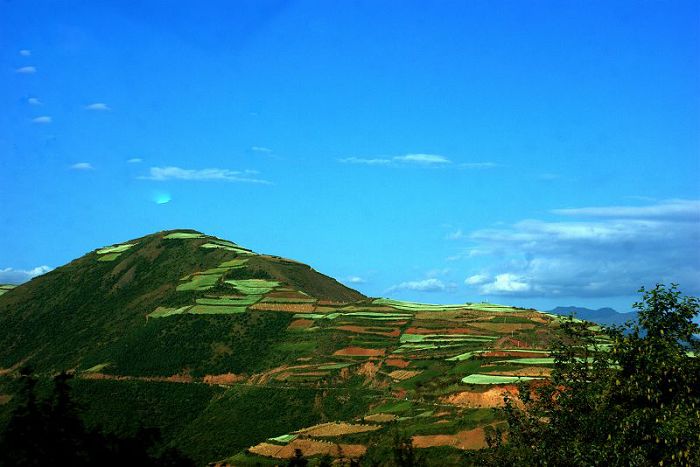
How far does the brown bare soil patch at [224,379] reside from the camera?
113700 millimetres

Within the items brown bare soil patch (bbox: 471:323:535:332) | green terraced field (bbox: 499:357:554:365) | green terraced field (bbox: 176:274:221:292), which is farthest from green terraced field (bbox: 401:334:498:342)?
green terraced field (bbox: 176:274:221:292)

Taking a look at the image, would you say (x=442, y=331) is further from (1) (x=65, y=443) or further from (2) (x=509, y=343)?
(1) (x=65, y=443)

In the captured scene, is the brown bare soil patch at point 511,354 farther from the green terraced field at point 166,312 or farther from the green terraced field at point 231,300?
the green terraced field at point 166,312

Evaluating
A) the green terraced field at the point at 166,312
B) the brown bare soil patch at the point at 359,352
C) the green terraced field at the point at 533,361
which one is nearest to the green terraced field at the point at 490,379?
the green terraced field at the point at 533,361

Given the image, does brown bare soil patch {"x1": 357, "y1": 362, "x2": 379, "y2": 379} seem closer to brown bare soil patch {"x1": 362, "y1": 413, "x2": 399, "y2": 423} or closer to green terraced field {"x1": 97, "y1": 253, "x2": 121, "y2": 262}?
brown bare soil patch {"x1": 362, "y1": 413, "x2": 399, "y2": 423}

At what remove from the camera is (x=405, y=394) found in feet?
294

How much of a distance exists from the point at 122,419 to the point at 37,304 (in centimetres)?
7652

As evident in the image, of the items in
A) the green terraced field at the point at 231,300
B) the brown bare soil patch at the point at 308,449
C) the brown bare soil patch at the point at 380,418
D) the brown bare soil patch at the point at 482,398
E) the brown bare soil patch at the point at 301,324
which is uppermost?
the green terraced field at the point at 231,300

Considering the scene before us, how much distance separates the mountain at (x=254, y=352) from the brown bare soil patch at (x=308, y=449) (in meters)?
0.23

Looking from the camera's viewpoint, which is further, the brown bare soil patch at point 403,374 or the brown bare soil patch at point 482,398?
the brown bare soil patch at point 403,374

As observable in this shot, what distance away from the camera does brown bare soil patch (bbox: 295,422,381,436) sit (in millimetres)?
75375

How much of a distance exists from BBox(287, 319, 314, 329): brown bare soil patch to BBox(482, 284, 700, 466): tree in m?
87.0

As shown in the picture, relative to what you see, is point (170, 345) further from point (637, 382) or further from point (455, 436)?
point (637, 382)

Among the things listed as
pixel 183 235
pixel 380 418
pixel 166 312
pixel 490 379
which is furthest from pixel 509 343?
pixel 183 235
